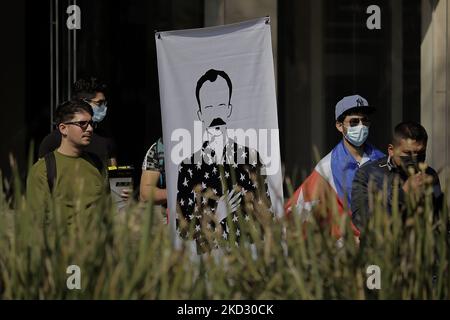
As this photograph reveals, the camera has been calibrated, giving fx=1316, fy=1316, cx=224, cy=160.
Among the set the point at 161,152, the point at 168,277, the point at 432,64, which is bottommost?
the point at 168,277

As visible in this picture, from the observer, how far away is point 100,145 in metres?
8.79

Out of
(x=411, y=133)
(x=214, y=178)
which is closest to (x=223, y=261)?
(x=411, y=133)

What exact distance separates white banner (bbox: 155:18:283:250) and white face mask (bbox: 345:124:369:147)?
584 millimetres

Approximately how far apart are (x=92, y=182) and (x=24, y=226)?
2064 mm

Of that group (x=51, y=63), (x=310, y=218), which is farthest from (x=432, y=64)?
(x=310, y=218)

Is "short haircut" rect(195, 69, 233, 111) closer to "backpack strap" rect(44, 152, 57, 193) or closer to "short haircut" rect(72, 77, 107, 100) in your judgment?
"backpack strap" rect(44, 152, 57, 193)

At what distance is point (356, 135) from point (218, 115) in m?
0.92

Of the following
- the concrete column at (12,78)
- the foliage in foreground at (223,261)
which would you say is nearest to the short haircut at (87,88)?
the foliage in foreground at (223,261)

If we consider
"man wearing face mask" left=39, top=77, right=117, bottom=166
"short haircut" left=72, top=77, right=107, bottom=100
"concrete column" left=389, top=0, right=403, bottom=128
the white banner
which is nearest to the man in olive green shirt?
the white banner

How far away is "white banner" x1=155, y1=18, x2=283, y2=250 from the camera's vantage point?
7664 millimetres

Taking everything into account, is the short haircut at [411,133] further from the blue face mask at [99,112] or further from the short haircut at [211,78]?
the blue face mask at [99,112]

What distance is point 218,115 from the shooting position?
7762mm

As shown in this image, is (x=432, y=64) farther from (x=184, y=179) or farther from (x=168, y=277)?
(x=168, y=277)

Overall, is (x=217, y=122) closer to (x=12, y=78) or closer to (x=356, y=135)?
(x=356, y=135)
